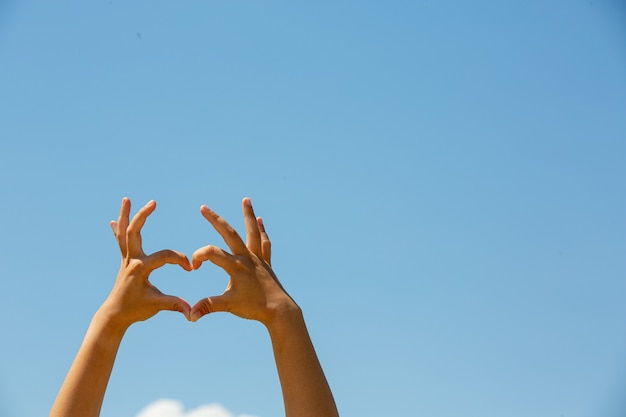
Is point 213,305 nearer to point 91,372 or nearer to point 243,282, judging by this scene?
point 243,282

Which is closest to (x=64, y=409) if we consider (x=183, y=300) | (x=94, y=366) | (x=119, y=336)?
(x=94, y=366)

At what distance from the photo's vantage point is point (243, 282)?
4.91 m

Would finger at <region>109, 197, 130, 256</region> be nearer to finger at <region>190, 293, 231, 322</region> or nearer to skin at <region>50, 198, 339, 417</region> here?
skin at <region>50, 198, 339, 417</region>

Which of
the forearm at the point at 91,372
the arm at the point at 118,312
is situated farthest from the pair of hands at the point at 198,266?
the forearm at the point at 91,372

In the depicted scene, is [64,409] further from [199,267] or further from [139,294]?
[199,267]

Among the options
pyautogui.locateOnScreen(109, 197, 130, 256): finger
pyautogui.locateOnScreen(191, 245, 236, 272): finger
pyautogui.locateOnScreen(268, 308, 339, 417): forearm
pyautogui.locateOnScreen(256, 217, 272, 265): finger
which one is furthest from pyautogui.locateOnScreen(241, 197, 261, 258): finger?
pyautogui.locateOnScreen(109, 197, 130, 256): finger

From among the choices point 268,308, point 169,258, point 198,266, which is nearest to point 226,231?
point 198,266

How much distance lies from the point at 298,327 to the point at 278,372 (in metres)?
0.29

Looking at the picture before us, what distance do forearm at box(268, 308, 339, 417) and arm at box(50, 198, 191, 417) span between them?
67 centimetres

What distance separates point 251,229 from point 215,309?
698mm

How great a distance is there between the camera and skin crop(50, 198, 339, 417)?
4.51m

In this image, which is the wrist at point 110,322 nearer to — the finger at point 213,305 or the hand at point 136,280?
the hand at point 136,280

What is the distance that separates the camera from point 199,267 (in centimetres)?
535

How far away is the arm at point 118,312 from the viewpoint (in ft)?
15.0
